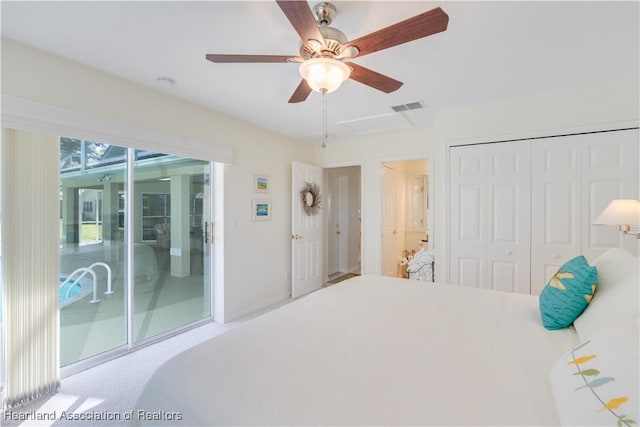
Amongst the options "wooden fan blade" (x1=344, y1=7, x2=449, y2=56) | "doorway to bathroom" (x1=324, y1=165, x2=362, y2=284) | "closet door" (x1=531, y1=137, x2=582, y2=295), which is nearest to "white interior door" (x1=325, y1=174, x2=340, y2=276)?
"doorway to bathroom" (x1=324, y1=165, x2=362, y2=284)

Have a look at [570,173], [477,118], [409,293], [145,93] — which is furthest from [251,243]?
[570,173]

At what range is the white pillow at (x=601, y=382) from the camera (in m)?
0.67

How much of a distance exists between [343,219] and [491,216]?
3.47 m

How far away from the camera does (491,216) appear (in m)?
3.09

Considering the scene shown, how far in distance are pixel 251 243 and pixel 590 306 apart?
3221 millimetres

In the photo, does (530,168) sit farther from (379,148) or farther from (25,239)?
(25,239)

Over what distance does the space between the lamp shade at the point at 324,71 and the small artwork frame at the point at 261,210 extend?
238 centimetres

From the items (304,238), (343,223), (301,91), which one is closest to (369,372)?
(301,91)

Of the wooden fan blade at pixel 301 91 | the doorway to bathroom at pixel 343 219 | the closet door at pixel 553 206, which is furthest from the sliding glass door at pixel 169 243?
the closet door at pixel 553 206

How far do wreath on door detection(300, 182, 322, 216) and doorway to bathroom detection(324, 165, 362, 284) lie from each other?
4.17ft

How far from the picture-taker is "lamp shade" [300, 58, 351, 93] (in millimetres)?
1547

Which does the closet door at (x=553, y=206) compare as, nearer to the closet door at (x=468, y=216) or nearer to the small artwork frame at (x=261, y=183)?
the closet door at (x=468, y=216)

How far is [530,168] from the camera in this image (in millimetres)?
2898

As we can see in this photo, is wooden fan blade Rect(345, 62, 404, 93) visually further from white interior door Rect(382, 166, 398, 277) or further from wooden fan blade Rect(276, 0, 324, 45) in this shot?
white interior door Rect(382, 166, 398, 277)
